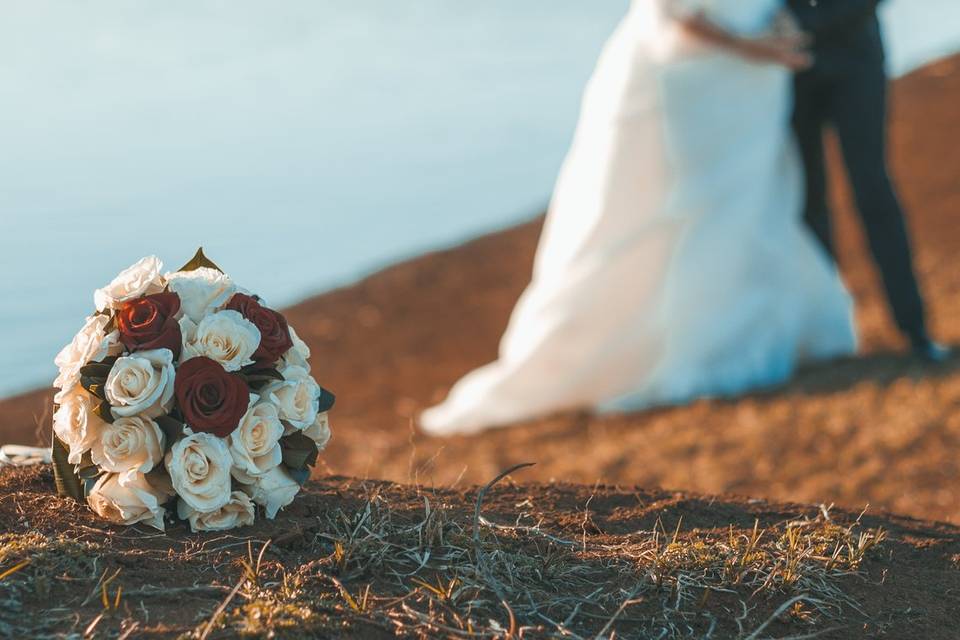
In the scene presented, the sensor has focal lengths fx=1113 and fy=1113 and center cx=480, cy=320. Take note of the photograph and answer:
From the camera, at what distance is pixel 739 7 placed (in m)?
5.89

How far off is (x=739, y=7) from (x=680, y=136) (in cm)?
74

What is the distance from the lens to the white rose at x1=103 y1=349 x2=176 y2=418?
6.40 feet

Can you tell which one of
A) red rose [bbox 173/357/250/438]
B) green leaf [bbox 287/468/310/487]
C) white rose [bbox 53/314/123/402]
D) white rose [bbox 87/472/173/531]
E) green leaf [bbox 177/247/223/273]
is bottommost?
green leaf [bbox 287/468/310/487]

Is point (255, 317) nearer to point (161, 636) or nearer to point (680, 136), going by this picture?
point (161, 636)

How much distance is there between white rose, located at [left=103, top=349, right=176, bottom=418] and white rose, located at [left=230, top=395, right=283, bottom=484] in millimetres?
144

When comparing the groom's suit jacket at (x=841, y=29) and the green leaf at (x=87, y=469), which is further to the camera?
the groom's suit jacket at (x=841, y=29)

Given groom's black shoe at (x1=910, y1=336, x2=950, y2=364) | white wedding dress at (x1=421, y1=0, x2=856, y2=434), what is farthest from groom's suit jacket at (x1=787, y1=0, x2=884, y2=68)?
groom's black shoe at (x1=910, y1=336, x2=950, y2=364)

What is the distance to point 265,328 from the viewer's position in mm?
2076

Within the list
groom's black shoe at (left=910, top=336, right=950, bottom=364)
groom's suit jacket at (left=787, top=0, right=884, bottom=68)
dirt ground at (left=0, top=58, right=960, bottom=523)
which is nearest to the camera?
dirt ground at (left=0, top=58, right=960, bottom=523)

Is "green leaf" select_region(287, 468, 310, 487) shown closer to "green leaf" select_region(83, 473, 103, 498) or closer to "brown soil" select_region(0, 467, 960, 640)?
"brown soil" select_region(0, 467, 960, 640)

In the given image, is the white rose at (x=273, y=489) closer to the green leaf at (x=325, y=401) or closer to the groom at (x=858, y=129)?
the green leaf at (x=325, y=401)

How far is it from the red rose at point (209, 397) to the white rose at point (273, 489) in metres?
0.13

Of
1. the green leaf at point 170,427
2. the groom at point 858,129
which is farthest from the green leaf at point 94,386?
the groom at point 858,129

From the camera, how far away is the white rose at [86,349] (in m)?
2.03
